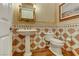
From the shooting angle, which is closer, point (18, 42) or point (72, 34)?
point (72, 34)

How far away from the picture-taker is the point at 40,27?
130 inches

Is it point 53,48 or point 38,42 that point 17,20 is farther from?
point 53,48

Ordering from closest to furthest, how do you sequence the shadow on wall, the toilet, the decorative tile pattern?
the toilet < the shadow on wall < the decorative tile pattern

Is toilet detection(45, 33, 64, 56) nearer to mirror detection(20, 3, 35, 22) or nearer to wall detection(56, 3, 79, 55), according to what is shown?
wall detection(56, 3, 79, 55)

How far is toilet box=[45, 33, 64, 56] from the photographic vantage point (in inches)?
114

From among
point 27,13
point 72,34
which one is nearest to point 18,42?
point 27,13

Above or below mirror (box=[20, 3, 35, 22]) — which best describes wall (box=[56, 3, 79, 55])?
below

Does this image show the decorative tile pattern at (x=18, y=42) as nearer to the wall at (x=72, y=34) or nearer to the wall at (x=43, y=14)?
the wall at (x=43, y=14)

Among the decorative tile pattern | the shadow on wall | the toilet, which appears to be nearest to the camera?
the toilet

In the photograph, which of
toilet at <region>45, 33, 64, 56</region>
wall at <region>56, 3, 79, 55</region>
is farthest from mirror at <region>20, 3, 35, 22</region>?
wall at <region>56, 3, 79, 55</region>

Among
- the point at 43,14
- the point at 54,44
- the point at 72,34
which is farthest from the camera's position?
the point at 43,14

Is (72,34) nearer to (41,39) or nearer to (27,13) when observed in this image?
(41,39)

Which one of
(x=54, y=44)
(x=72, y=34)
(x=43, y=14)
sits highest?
(x=43, y=14)

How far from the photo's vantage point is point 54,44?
294 centimetres
